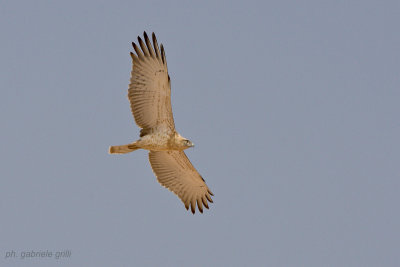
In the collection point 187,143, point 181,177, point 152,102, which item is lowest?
point 181,177

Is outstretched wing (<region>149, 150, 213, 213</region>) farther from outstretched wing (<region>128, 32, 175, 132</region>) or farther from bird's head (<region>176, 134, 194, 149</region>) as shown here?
outstretched wing (<region>128, 32, 175, 132</region>)

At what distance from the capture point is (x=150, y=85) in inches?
715

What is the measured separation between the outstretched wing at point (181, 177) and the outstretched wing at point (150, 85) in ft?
5.81

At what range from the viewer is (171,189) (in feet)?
67.5

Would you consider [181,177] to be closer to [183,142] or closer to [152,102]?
[183,142]

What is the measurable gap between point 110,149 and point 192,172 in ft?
9.04

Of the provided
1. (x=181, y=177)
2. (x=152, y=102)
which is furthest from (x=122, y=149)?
(x=181, y=177)

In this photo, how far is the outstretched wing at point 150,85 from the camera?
18062 mm

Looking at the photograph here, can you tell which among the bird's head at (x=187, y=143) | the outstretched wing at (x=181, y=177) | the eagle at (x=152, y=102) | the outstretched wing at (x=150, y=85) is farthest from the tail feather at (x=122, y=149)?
the outstretched wing at (x=181, y=177)

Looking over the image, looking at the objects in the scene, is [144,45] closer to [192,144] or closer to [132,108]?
[132,108]

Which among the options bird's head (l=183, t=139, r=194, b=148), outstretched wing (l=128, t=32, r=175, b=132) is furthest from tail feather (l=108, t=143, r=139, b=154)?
bird's head (l=183, t=139, r=194, b=148)

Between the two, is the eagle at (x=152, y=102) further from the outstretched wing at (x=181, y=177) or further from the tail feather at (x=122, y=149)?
the outstretched wing at (x=181, y=177)

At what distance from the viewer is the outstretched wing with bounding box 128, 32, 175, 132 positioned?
18.1 meters

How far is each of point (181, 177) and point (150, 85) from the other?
3421 millimetres
